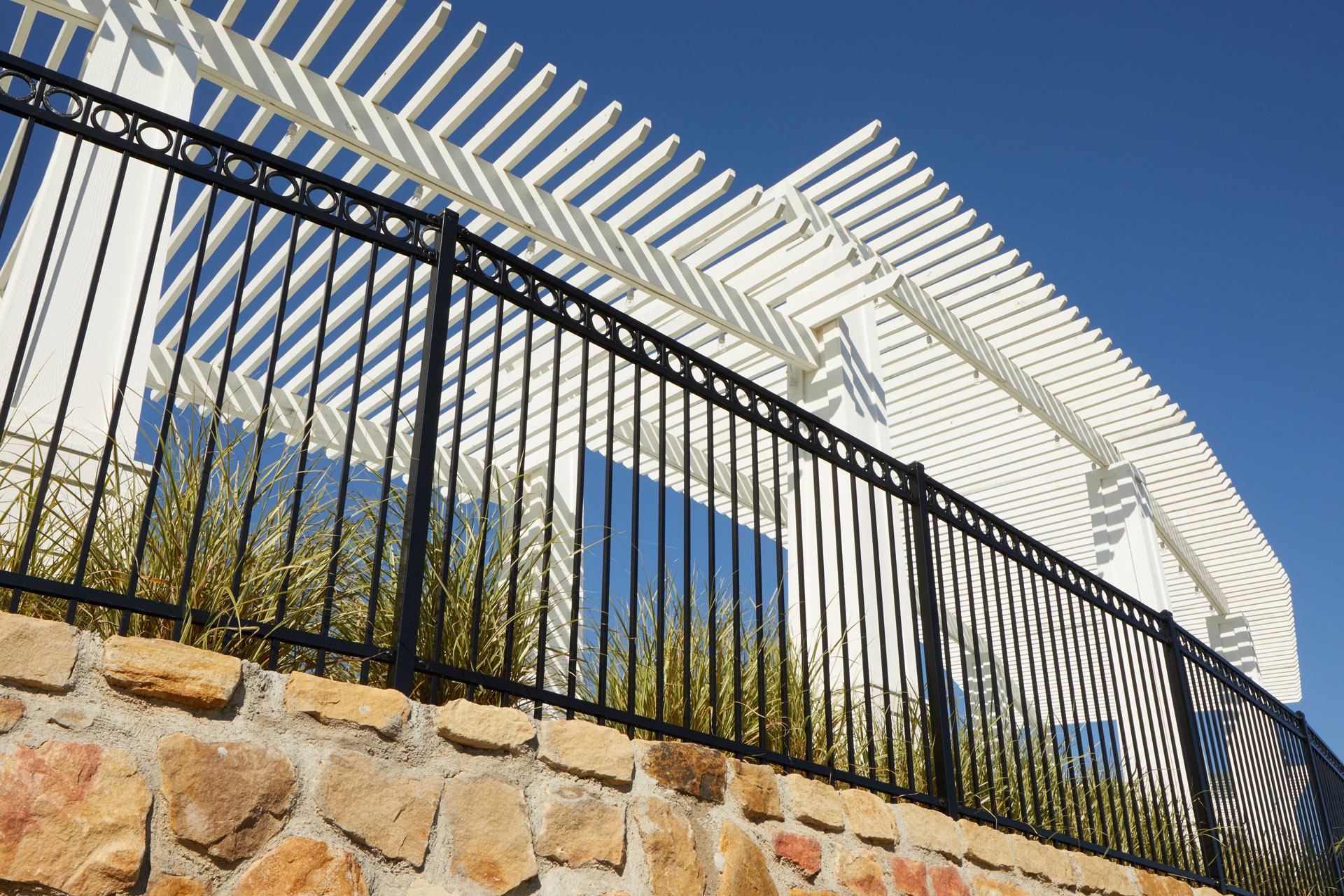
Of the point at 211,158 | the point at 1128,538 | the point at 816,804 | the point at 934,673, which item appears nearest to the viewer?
the point at 211,158

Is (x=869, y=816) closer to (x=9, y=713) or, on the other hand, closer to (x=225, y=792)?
(x=225, y=792)

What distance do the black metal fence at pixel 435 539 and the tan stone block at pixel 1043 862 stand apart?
109mm

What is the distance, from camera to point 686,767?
280 centimetres

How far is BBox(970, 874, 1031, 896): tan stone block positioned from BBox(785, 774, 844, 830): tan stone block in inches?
32.3

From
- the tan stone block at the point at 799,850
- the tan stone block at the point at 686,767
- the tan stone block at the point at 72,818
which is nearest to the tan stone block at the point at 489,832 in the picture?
the tan stone block at the point at 686,767

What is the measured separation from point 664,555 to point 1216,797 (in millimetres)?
4505

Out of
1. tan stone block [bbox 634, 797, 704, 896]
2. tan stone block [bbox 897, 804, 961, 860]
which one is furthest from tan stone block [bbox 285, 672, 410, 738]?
tan stone block [bbox 897, 804, 961, 860]

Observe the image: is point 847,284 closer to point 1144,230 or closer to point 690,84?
point 690,84

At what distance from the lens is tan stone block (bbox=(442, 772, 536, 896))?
2188 mm

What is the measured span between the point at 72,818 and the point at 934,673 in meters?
3.18

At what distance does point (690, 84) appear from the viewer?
15.7 metres

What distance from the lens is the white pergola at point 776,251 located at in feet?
15.8

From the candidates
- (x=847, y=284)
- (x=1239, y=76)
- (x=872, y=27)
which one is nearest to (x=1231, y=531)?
(x=847, y=284)

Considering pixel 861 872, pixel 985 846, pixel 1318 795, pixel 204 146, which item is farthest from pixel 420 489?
pixel 1318 795
